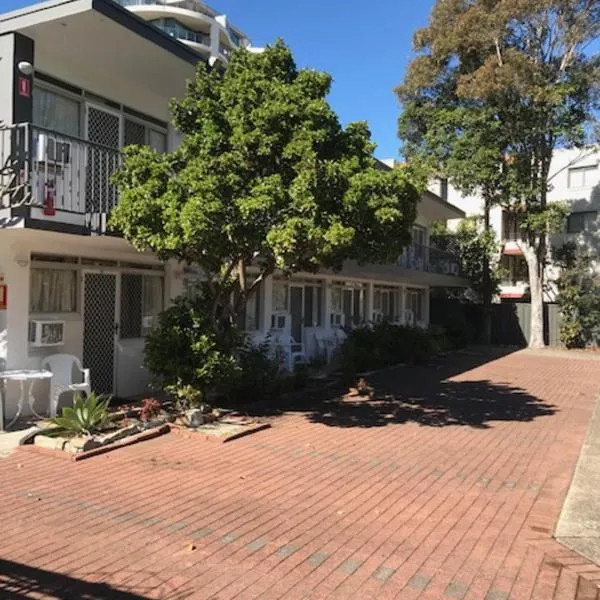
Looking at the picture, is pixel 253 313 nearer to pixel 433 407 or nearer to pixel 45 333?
pixel 433 407

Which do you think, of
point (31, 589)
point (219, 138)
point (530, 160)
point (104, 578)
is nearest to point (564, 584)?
point (104, 578)

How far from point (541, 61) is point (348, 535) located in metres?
25.1

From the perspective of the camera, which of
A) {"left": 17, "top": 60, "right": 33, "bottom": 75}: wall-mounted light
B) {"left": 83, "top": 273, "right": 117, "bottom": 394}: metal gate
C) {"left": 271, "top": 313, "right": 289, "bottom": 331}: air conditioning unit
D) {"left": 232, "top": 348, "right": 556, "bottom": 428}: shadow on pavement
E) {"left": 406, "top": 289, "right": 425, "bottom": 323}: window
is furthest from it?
{"left": 406, "top": 289, "right": 425, "bottom": 323}: window

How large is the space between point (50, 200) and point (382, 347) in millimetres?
10787

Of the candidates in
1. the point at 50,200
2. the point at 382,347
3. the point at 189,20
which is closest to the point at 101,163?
the point at 50,200

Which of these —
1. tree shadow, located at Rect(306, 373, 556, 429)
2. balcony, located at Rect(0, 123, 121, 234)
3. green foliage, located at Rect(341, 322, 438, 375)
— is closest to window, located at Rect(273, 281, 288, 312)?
green foliage, located at Rect(341, 322, 438, 375)

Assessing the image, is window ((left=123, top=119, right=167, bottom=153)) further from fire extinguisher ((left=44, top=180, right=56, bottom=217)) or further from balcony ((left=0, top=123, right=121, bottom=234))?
fire extinguisher ((left=44, top=180, right=56, bottom=217))

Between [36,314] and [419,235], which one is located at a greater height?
[419,235]

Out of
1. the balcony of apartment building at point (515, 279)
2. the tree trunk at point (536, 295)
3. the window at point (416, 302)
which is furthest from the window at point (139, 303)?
the balcony of apartment building at point (515, 279)

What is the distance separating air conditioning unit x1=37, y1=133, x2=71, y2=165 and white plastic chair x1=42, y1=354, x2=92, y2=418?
2928 millimetres

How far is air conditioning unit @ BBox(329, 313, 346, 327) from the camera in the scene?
63.1 feet

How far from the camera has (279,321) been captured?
16094 millimetres

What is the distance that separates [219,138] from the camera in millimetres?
8500

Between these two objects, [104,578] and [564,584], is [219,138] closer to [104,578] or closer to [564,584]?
[104,578]
